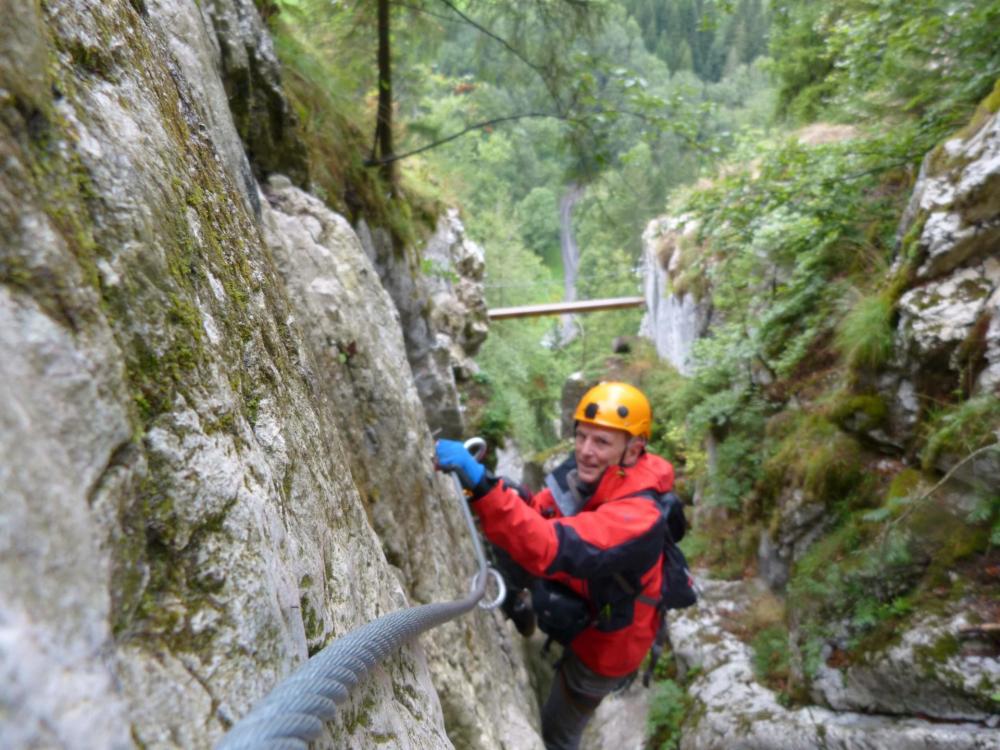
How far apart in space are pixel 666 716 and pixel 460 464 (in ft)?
11.4

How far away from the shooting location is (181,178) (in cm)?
127

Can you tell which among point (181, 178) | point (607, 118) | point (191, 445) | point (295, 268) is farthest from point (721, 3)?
point (191, 445)

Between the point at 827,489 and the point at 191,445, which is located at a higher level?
the point at 191,445

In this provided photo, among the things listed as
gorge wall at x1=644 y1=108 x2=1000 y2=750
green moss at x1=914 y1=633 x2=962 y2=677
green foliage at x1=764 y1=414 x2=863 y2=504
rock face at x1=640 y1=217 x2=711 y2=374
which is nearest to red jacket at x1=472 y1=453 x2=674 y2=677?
gorge wall at x1=644 y1=108 x2=1000 y2=750

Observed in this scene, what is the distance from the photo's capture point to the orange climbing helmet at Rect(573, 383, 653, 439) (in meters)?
3.68

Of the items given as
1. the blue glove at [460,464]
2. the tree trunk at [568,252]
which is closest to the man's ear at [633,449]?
the blue glove at [460,464]

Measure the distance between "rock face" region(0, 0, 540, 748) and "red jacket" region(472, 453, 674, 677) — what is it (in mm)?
1119

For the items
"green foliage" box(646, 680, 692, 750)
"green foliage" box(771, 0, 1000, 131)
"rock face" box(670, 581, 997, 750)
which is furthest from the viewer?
"green foliage" box(646, 680, 692, 750)

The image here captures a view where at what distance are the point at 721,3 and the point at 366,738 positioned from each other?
496 cm

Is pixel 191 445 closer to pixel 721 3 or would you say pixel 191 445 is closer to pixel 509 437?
pixel 721 3

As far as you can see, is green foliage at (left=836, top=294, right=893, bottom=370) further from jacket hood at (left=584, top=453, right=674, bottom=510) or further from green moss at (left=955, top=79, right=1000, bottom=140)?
jacket hood at (left=584, top=453, right=674, bottom=510)

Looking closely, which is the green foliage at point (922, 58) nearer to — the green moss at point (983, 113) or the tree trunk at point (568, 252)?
the green moss at point (983, 113)

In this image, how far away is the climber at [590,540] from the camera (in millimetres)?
3021

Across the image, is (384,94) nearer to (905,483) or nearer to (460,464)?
(460,464)
